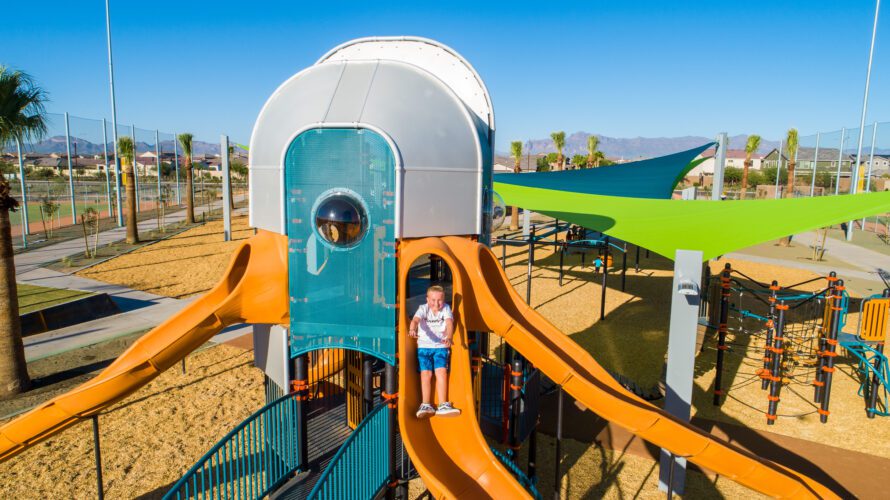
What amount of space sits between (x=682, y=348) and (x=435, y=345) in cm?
415

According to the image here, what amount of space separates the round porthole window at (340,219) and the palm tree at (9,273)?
24.3 feet

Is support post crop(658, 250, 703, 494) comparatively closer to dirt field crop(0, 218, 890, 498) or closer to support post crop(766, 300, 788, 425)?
dirt field crop(0, 218, 890, 498)

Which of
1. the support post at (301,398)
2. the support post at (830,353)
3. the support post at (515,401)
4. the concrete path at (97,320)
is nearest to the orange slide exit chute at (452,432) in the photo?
the support post at (515,401)

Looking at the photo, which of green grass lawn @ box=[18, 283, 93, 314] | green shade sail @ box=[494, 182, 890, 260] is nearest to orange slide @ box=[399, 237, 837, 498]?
green shade sail @ box=[494, 182, 890, 260]

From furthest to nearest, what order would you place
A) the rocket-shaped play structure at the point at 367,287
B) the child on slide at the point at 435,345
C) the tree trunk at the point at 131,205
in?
the tree trunk at the point at 131,205
the child on slide at the point at 435,345
the rocket-shaped play structure at the point at 367,287

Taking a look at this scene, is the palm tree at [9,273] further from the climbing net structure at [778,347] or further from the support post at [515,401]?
the climbing net structure at [778,347]

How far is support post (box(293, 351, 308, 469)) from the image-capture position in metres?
7.11

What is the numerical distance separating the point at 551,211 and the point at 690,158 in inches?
449

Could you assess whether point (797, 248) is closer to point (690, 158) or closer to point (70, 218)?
point (690, 158)

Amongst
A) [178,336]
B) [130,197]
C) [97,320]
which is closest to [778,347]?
[178,336]

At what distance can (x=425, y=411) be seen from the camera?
19.6 ft

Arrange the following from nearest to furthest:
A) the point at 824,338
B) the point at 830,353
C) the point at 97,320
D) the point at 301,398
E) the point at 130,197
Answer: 1. the point at 301,398
2. the point at 830,353
3. the point at 824,338
4. the point at 97,320
5. the point at 130,197

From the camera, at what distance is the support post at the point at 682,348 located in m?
7.91

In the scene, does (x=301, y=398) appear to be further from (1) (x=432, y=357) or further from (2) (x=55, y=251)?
(2) (x=55, y=251)
